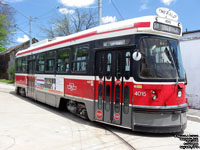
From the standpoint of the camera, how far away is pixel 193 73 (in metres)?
9.40

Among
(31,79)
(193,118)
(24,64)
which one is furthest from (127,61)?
(24,64)

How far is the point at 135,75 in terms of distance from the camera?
17.5 feet

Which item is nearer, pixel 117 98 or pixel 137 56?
pixel 137 56

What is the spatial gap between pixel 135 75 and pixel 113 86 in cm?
79

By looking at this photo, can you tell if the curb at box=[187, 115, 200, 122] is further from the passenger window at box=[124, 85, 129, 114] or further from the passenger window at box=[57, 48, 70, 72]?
the passenger window at box=[57, 48, 70, 72]

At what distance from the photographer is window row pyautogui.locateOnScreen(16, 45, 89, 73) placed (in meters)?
6.87

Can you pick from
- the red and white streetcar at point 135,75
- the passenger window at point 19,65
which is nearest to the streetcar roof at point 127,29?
the red and white streetcar at point 135,75

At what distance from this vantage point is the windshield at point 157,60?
532cm

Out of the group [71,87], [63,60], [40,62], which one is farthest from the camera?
[40,62]

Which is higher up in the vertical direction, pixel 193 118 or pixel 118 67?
pixel 118 67

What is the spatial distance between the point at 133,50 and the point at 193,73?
17.5ft

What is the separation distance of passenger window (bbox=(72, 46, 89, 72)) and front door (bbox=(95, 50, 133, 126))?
562 mm

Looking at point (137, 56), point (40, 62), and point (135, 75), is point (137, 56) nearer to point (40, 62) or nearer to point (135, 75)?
point (135, 75)

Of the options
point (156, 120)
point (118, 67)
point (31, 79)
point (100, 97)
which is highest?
point (118, 67)
